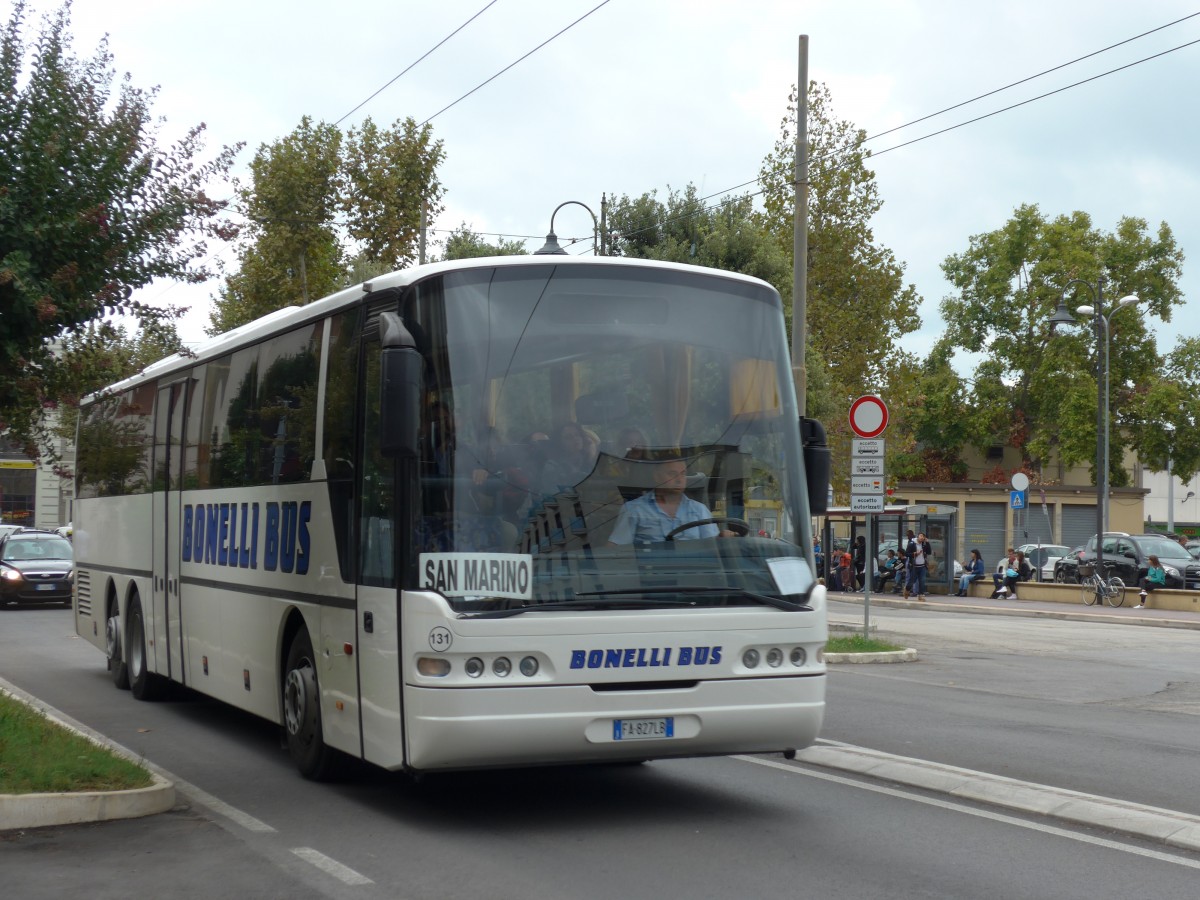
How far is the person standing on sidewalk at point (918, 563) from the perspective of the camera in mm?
41844

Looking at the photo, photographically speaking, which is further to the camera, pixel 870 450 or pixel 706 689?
pixel 870 450

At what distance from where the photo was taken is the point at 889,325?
163 feet

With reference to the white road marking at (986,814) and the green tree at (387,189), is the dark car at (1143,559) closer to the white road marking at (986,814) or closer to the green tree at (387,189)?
the green tree at (387,189)

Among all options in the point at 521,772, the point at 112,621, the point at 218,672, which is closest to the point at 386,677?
the point at 521,772

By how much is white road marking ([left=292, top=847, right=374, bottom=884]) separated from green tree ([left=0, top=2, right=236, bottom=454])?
3.68 meters

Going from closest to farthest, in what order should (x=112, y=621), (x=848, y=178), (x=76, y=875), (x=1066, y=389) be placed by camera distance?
(x=76, y=875) → (x=112, y=621) → (x=848, y=178) → (x=1066, y=389)

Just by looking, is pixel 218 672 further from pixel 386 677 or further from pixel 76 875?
pixel 76 875

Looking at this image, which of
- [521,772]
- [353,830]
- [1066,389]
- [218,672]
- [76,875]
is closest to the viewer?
[76,875]

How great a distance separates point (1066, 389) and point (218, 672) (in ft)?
215

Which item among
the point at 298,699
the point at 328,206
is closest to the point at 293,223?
the point at 328,206

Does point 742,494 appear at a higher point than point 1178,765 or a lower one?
higher

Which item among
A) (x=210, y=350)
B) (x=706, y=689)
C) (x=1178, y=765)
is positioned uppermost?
(x=210, y=350)

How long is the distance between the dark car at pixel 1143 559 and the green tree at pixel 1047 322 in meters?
28.3

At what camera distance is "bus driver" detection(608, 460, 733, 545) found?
7.92m
